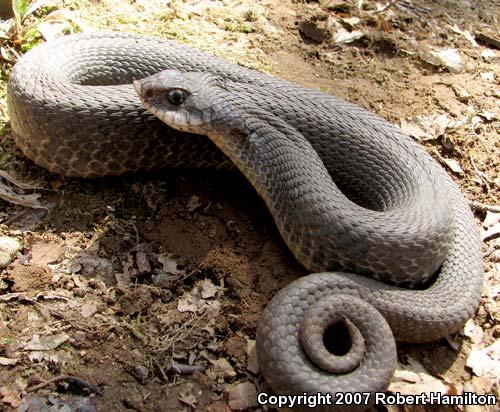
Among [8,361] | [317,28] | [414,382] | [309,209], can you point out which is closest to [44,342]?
[8,361]

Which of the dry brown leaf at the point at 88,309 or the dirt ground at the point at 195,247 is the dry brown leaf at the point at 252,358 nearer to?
the dirt ground at the point at 195,247

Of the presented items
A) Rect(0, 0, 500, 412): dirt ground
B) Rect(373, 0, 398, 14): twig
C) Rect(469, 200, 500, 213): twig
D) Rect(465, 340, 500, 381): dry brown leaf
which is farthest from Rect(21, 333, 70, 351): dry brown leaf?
Rect(373, 0, 398, 14): twig

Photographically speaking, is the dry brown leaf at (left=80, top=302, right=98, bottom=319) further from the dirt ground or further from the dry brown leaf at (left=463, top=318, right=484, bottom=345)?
the dry brown leaf at (left=463, top=318, right=484, bottom=345)

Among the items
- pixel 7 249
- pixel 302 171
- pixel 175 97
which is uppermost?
pixel 175 97

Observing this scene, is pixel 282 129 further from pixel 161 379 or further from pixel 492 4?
pixel 492 4

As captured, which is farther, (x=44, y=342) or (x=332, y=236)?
(x=332, y=236)

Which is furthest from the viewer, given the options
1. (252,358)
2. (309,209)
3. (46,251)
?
(46,251)

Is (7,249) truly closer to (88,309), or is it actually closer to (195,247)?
(88,309)

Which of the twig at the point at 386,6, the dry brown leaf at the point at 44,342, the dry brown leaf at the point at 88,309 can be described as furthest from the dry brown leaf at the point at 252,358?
the twig at the point at 386,6
